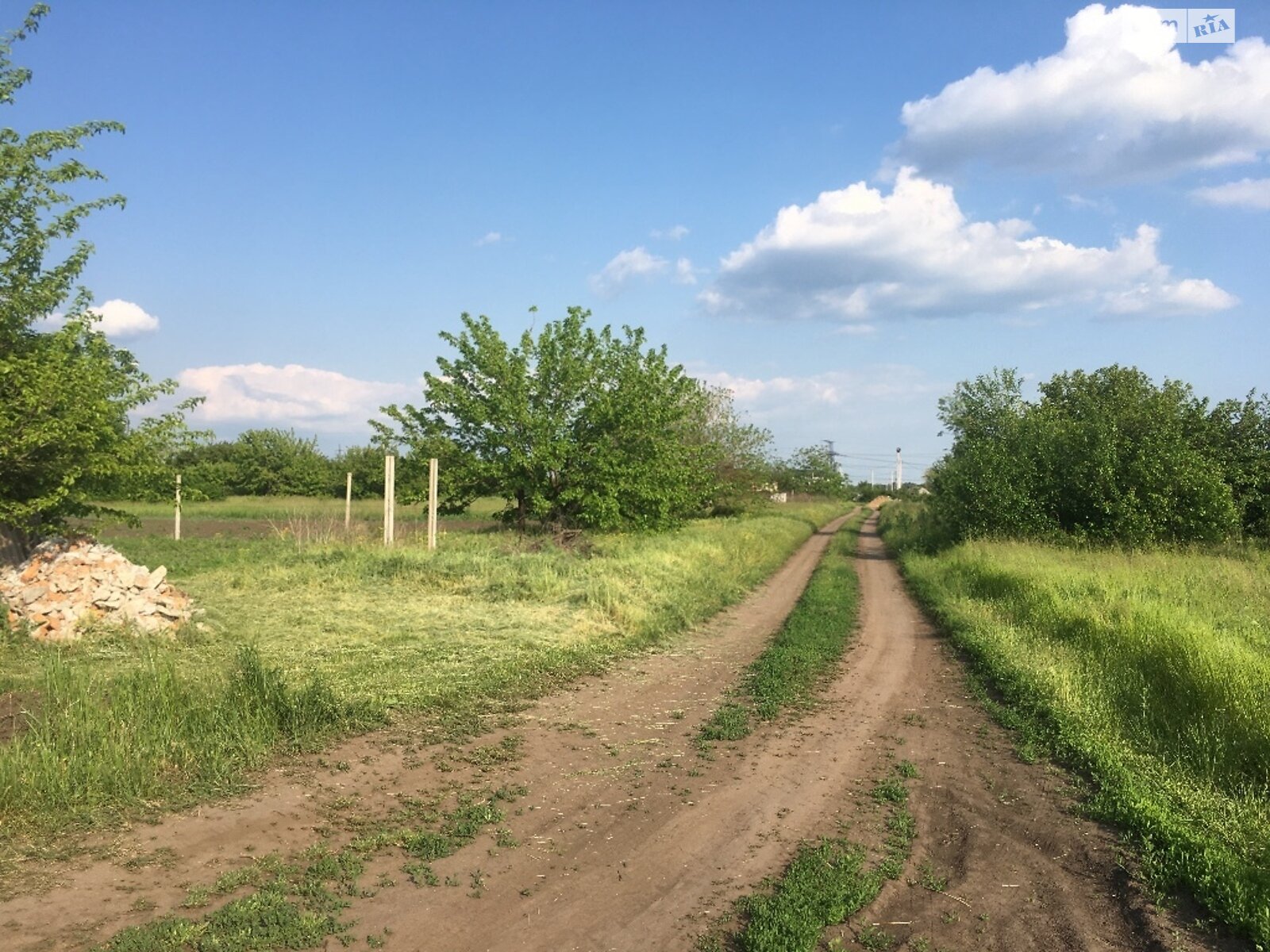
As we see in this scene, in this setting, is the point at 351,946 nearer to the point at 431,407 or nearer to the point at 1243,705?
the point at 1243,705

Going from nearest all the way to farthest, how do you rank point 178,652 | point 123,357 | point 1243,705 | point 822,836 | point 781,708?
point 822,836 < point 1243,705 < point 781,708 < point 178,652 < point 123,357

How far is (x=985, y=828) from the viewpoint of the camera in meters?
5.62

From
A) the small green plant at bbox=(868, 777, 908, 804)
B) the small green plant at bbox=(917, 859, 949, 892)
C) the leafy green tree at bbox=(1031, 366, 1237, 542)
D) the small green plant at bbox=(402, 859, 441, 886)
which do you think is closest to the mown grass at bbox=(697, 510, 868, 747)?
the small green plant at bbox=(868, 777, 908, 804)

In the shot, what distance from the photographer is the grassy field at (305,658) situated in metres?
5.79

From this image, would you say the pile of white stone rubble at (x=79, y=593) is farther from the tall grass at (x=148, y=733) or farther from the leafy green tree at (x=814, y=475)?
the leafy green tree at (x=814, y=475)

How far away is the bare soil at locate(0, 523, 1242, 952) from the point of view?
169 inches

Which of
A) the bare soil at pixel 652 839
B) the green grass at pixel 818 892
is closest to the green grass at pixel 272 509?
the bare soil at pixel 652 839

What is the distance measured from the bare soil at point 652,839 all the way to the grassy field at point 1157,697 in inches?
13.6

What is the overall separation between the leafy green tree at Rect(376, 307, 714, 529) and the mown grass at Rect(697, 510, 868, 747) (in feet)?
18.8

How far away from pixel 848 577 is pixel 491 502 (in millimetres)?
34338

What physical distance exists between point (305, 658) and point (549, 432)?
12.4 meters

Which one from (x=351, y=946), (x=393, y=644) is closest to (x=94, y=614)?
(x=393, y=644)

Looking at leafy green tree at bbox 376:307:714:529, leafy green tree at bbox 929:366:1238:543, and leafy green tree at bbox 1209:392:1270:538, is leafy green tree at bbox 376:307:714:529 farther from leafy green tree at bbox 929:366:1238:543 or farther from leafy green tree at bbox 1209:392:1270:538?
leafy green tree at bbox 1209:392:1270:538

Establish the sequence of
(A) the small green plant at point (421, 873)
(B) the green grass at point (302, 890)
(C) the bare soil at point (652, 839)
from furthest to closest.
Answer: (A) the small green plant at point (421, 873) < (C) the bare soil at point (652, 839) < (B) the green grass at point (302, 890)
